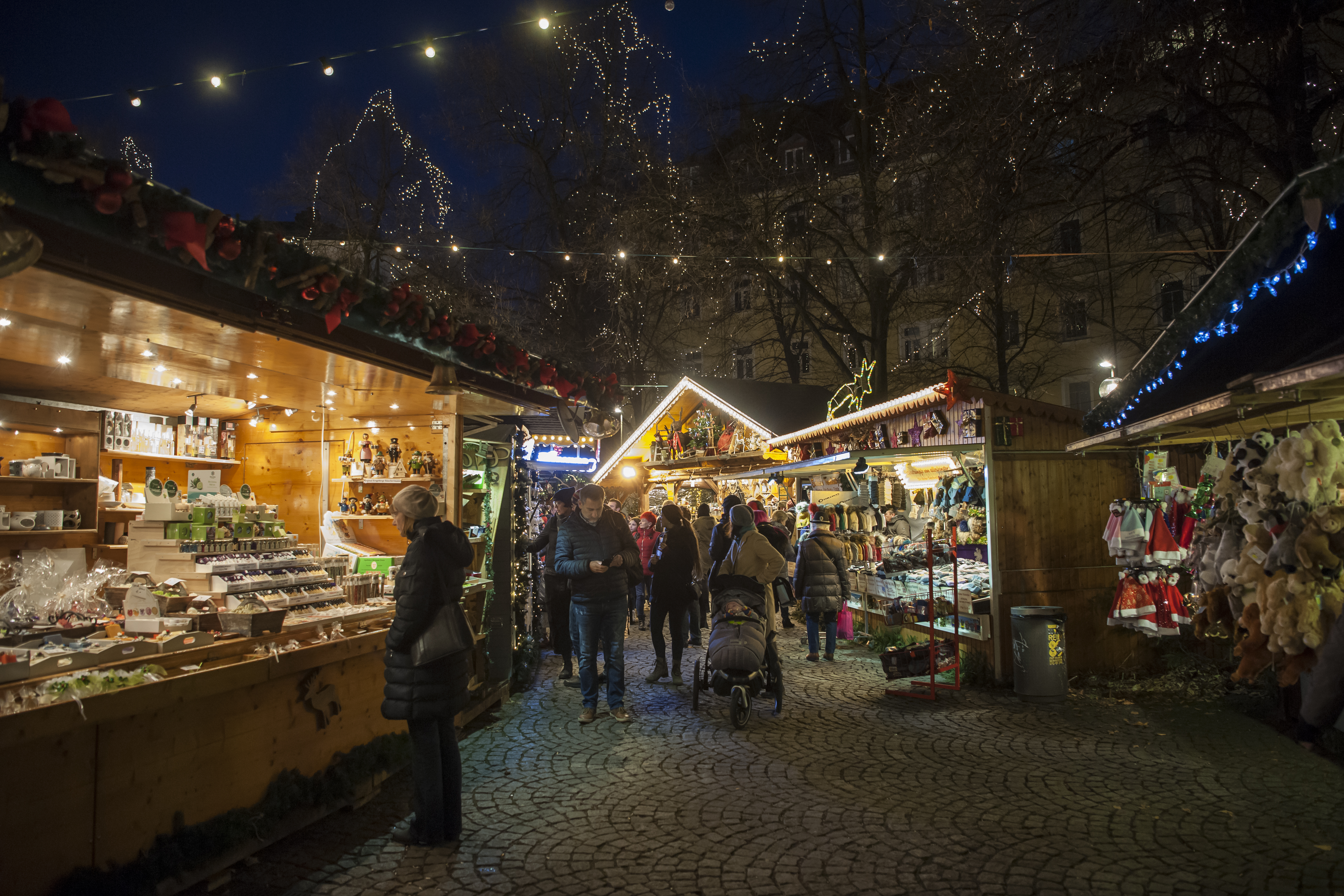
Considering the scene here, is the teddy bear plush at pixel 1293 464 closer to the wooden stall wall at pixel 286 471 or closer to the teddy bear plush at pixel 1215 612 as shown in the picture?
the teddy bear plush at pixel 1215 612

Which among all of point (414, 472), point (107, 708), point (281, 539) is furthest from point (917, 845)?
point (414, 472)

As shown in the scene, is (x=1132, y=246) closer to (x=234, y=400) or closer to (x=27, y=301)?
(x=234, y=400)

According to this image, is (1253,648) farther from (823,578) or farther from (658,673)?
(658,673)

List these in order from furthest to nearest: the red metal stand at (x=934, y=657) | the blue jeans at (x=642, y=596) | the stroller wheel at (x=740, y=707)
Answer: the blue jeans at (x=642, y=596) → the red metal stand at (x=934, y=657) → the stroller wheel at (x=740, y=707)

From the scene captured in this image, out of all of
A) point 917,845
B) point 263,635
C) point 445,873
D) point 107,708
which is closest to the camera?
point 107,708

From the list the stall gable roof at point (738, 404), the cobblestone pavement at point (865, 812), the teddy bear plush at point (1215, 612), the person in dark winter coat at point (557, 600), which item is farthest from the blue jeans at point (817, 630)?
the teddy bear plush at point (1215, 612)

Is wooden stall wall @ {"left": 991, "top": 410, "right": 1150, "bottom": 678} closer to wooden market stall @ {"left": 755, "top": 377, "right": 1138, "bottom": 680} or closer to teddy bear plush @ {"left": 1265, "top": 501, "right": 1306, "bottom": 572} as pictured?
wooden market stall @ {"left": 755, "top": 377, "right": 1138, "bottom": 680}

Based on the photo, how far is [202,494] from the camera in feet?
20.3

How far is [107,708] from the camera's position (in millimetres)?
Result: 3523

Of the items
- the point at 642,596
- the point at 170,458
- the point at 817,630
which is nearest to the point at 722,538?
the point at 817,630

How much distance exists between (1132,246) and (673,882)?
792 inches

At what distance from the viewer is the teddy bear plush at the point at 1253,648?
161 inches

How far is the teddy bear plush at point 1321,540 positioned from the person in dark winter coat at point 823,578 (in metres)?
6.05

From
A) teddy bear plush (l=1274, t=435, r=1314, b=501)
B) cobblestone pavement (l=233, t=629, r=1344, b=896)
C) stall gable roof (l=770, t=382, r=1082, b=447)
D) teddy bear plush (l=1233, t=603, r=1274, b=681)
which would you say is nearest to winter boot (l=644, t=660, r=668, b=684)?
cobblestone pavement (l=233, t=629, r=1344, b=896)
